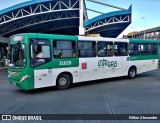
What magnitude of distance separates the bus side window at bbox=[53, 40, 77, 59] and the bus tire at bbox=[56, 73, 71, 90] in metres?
1.01

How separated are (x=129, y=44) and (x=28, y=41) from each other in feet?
24.2

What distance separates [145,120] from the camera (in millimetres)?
5305

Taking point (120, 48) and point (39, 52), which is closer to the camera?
point (39, 52)

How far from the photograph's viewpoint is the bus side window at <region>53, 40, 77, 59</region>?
31.4 feet

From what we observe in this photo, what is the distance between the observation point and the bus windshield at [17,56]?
8.62m

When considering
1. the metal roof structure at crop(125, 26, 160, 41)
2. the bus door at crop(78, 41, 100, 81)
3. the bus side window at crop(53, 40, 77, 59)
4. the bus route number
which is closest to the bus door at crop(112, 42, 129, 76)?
the bus door at crop(78, 41, 100, 81)

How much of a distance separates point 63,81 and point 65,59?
1121mm

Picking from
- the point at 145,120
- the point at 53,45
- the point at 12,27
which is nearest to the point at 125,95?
the point at 145,120

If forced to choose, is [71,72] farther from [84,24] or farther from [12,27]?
[12,27]

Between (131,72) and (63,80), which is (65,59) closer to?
(63,80)

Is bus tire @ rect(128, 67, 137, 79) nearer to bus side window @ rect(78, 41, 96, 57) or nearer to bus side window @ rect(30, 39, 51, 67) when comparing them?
bus side window @ rect(78, 41, 96, 57)

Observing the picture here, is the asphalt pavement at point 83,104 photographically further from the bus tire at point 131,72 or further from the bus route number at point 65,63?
the bus tire at point 131,72

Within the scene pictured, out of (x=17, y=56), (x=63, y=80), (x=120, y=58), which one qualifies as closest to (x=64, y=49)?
(x=63, y=80)

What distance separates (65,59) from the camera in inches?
389
